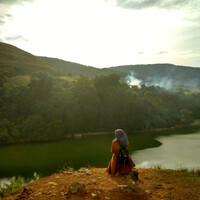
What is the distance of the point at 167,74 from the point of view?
125250 mm

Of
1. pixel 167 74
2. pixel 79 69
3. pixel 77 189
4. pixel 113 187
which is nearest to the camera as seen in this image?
pixel 77 189

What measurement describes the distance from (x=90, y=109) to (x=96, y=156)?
544 inches

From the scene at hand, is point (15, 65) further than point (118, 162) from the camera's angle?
Yes

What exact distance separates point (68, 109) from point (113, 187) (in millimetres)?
28006

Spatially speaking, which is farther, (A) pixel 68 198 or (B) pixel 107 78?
(B) pixel 107 78

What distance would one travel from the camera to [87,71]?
316 feet

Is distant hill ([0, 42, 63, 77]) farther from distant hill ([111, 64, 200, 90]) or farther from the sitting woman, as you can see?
distant hill ([111, 64, 200, 90])

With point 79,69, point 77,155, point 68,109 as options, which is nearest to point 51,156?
point 77,155

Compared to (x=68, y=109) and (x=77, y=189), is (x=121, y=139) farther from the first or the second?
(x=68, y=109)

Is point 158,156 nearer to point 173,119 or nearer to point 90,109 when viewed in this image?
point 90,109

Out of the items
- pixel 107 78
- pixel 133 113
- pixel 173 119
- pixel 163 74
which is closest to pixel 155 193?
pixel 133 113

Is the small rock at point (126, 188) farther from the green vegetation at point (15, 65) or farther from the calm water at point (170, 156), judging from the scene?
the green vegetation at point (15, 65)

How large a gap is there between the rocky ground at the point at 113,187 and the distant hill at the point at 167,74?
4398 inches

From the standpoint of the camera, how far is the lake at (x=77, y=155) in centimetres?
1631
